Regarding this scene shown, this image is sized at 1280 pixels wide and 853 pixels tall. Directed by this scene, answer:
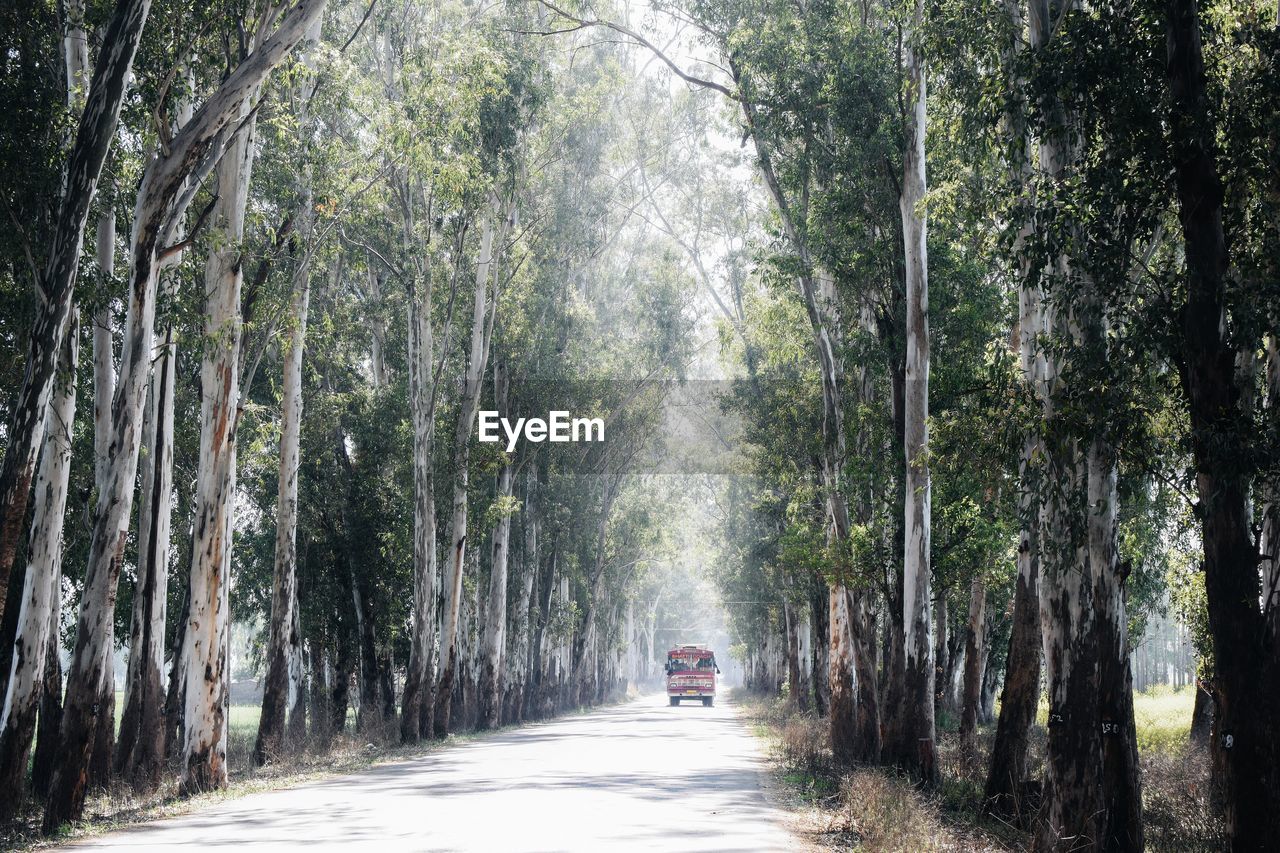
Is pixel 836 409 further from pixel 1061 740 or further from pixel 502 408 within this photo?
pixel 502 408

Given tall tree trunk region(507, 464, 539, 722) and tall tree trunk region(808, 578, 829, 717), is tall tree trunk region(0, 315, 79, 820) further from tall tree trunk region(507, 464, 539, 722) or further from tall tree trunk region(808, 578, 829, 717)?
tall tree trunk region(507, 464, 539, 722)

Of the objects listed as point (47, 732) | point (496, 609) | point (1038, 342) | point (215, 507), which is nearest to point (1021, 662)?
point (1038, 342)

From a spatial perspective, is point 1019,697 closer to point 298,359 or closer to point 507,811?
point 507,811

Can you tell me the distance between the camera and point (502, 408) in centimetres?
3881

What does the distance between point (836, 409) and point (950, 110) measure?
8.27 metres

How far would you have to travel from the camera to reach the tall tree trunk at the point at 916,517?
63.3 feet

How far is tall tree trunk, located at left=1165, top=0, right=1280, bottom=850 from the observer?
420 inches

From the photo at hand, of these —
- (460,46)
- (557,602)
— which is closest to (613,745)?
(460,46)

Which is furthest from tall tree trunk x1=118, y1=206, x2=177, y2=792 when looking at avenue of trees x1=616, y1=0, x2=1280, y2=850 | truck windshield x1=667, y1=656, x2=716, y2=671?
truck windshield x1=667, y1=656, x2=716, y2=671

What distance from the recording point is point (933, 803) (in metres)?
15.2

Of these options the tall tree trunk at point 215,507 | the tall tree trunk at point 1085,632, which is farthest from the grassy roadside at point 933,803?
the tall tree trunk at point 215,507

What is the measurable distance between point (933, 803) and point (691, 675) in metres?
57.6

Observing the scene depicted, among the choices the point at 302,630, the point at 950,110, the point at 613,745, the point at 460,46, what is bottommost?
the point at 613,745
